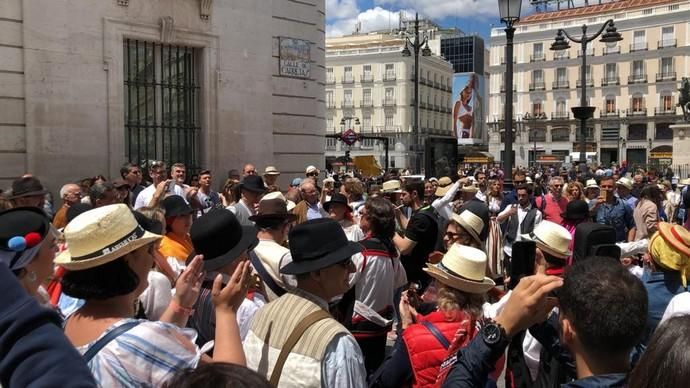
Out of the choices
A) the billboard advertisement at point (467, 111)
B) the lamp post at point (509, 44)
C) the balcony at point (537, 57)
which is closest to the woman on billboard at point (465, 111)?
the billboard advertisement at point (467, 111)

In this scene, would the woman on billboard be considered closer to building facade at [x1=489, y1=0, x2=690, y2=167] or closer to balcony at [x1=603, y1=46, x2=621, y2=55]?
building facade at [x1=489, y1=0, x2=690, y2=167]

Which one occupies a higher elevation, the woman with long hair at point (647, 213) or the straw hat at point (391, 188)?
the straw hat at point (391, 188)

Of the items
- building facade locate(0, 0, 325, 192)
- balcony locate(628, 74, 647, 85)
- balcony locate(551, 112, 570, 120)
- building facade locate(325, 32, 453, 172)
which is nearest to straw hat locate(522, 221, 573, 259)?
building facade locate(0, 0, 325, 192)

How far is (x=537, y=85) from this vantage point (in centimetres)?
7644

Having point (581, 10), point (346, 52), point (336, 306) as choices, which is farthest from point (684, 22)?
point (336, 306)

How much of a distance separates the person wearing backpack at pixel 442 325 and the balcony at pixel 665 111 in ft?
245

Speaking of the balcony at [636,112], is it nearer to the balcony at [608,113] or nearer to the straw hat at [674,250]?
the balcony at [608,113]

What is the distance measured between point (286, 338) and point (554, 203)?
802 centimetres

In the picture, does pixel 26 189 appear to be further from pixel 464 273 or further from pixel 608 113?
pixel 608 113

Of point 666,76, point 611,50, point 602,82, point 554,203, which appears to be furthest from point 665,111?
point 554,203

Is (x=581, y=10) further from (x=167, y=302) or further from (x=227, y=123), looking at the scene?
(x=167, y=302)

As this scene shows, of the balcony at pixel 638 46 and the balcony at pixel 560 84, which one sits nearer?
the balcony at pixel 638 46

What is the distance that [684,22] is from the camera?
67438 mm

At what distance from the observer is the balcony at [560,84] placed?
7469cm
